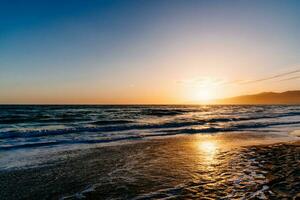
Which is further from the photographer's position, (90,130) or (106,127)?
(106,127)

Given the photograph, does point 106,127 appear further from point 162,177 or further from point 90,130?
point 162,177

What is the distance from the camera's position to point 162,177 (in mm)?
6258

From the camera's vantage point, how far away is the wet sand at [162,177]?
5.02 metres

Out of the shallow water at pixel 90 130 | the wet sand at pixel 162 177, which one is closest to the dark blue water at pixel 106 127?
the shallow water at pixel 90 130

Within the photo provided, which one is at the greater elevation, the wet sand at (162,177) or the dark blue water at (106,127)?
the wet sand at (162,177)

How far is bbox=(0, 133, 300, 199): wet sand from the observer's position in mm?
5020

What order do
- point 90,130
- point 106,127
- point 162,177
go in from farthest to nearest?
point 106,127 → point 90,130 → point 162,177

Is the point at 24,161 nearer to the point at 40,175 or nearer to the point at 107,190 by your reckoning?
the point at 40,175

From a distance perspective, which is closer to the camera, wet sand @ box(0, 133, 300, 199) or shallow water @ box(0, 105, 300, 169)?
wet sand @ box(0, 133, 300, 199)

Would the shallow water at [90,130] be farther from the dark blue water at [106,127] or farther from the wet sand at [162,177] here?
the wet sand at [162,177]

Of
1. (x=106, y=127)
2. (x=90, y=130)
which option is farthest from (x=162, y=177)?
(x=106, y=127)

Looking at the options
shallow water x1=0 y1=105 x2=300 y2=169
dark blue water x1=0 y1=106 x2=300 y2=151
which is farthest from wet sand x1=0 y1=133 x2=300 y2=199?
dark blue water x1=0 y1=106 x2=300 y2=151

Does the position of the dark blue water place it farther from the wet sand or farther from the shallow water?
the wet sand

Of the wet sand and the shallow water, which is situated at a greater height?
the wet sand
